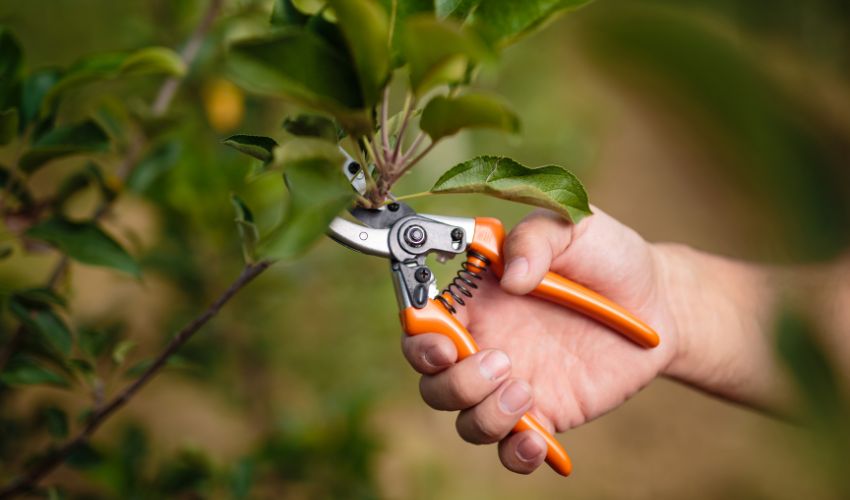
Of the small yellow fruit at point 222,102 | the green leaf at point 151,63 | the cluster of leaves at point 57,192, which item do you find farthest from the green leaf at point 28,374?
the small yellow fruit at point 222,102

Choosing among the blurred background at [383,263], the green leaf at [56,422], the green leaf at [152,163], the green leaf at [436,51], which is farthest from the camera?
the green leaf at [152,163]

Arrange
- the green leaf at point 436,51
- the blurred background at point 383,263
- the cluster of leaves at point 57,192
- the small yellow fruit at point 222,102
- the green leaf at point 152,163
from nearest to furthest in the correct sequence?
the blurred background at point 383,263
the green leaf at point 436,51
the cluster of leaves at point 57,192
the green leaf at point 152,163
the small yellow fruit at point 222,102

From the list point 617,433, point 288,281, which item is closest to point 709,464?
point 617,433

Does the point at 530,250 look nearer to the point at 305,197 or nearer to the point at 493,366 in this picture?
the point at 493,366

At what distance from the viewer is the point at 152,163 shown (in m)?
1.01

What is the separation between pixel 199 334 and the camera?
146 centimetres

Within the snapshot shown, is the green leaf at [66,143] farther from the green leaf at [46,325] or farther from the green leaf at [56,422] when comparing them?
the green leaf at [56,422]

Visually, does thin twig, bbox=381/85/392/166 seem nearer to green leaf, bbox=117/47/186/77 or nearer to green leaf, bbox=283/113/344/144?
green leaf, bbox=283/113/344/144

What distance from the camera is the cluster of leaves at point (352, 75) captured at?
46cm

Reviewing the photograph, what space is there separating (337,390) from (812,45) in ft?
5.88

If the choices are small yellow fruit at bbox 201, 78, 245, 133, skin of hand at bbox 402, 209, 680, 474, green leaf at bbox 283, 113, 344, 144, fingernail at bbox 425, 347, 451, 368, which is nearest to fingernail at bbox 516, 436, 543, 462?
skin of hand at bbox 402, 209, 680, 474

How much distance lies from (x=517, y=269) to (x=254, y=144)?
0.33 metres

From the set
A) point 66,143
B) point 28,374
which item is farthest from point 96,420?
point 66,143

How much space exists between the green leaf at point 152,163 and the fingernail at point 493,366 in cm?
56
